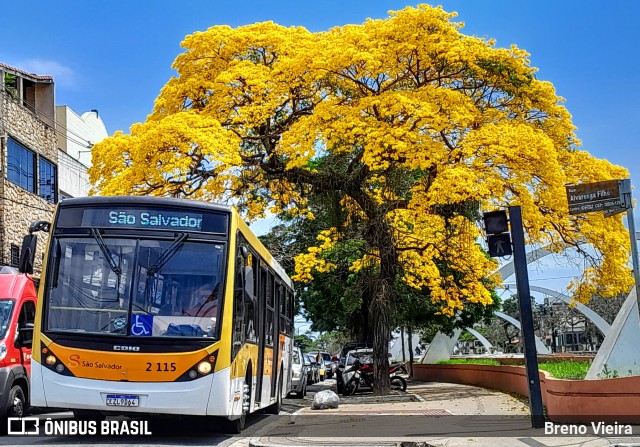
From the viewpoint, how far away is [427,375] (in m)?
37.3

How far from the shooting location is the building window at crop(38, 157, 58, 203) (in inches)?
1173

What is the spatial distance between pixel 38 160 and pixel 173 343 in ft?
71.1

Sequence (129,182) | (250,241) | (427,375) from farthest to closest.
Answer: (427,375) → (129,182) → (250,241)

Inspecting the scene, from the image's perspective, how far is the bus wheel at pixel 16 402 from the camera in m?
12.0

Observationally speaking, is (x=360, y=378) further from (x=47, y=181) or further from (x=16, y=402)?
(x=16, y=402)

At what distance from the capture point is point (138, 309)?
10070 mm

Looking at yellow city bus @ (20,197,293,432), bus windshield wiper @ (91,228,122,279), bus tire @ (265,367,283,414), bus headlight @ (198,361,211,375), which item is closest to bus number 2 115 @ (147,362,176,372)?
yellow city bus @ (20,197,293,432)

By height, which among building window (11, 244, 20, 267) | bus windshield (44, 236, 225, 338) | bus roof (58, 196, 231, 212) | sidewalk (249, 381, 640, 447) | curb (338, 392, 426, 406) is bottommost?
sidewalk (249, 381, 640, 447)

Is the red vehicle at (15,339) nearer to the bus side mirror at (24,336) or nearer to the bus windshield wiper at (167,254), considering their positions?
the bus side mirror at (24,336)

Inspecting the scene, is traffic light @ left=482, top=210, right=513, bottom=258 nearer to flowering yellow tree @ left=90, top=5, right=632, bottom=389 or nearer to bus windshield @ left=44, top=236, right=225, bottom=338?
bus windshield @ left=44, top=236, right=225, bottom=338

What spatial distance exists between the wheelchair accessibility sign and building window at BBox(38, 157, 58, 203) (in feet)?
69.9

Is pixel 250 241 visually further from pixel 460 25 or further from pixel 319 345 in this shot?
pixel 319 345

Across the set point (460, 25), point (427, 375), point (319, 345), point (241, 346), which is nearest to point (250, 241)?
point (241, 346)

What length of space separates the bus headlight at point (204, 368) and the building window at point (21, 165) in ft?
62.1
